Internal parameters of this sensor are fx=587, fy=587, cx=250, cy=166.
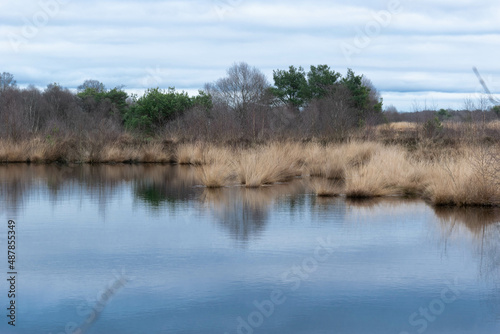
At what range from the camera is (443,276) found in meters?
7.44

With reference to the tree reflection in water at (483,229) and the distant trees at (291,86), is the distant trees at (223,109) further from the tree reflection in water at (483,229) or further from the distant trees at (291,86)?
the tree reflection in water at (483,229)

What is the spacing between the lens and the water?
5.93 meters

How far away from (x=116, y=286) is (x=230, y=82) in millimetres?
42187

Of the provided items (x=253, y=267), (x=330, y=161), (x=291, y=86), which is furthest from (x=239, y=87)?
(x=253, y=267)

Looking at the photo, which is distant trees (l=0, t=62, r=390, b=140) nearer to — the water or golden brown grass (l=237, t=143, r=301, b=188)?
golden brown grass (l=237, t=143, r=301, b=188)

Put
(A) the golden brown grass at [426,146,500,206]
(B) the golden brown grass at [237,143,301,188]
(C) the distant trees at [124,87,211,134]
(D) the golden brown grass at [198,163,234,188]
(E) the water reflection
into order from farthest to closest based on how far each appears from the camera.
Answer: (C) the distant trees at [124,87,211,134] < (B) the golden brown grass at [237,143,301,188] < (D) the golden brown grass at [198,163,234,188] < (A) the golden brown grass at [426,146,500,206] < (E) the water reflection

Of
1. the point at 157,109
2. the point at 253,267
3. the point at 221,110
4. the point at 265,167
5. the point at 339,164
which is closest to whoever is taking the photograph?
the point at 253,267

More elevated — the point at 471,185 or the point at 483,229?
the point at 471,185

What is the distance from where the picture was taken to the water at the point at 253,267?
5.93 metres

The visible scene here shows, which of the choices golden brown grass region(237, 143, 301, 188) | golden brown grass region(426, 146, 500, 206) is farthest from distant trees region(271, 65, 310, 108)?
golden brown grass region(426, 146, 500, 206)

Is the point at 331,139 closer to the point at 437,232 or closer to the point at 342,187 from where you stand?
the point at 342,187

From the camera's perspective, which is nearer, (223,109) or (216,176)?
(216,176)

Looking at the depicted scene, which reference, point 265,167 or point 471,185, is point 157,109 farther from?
point 471,185

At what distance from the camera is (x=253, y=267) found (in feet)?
25.6
